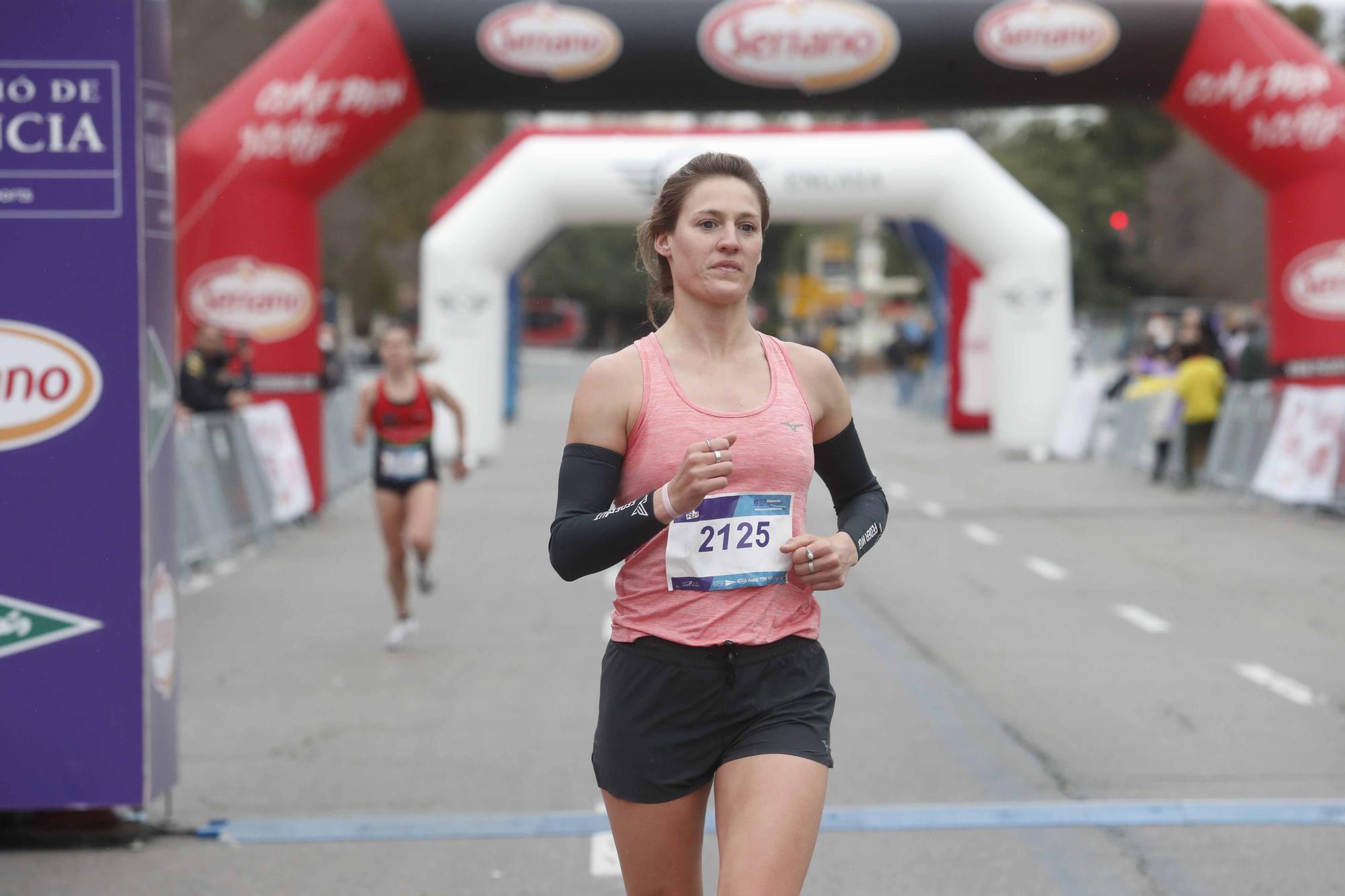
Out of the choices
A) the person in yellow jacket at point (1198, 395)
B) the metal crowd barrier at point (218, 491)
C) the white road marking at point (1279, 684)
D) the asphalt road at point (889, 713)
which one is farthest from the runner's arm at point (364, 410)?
the person in yellow jacket at point (1198, 395)

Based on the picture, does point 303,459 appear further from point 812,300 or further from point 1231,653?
point 812,300

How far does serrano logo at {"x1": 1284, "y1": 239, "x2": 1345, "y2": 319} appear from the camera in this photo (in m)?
16.6

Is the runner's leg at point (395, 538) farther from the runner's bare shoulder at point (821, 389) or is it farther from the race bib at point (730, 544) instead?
the race bib at point (730, 544)

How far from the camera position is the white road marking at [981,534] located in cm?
1515

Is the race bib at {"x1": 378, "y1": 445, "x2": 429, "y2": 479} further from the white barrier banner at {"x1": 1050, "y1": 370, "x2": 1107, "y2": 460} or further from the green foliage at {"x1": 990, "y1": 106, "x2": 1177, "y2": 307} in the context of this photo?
the green foliage at {"x1": 990, "y1": 106, "x2": 1177, "y2": 307}

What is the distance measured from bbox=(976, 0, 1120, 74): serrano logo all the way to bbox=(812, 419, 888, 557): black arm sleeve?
1269 centimetres

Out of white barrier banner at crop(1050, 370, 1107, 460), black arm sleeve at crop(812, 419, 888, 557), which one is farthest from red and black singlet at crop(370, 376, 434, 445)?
white barrier banner at crop(1050, 370, 1107, 460)

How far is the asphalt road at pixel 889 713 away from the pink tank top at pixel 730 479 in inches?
85.0

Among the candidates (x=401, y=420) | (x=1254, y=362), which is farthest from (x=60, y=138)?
(x=1254, y=362)

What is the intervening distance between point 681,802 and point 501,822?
9.40 ft

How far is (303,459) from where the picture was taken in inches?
698

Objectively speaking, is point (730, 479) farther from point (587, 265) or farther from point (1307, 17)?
point (587, 265)

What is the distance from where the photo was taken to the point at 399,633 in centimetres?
1013

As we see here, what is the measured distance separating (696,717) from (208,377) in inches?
494
